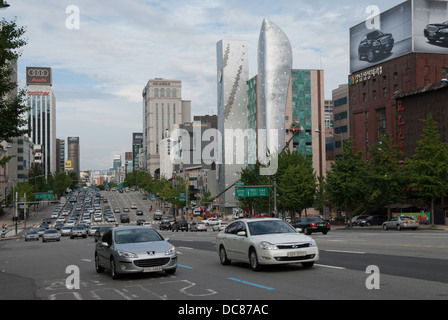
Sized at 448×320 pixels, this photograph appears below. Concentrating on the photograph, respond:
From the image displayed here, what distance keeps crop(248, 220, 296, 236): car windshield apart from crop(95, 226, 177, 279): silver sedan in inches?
99.9

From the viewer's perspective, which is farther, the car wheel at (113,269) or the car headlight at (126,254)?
the car wheel at (113,269)

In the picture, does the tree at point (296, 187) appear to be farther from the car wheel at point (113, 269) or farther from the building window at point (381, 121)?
the car wheel at point (113, 269)

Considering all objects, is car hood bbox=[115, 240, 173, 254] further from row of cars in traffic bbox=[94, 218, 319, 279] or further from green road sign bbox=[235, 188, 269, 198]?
green road sign bbox=[235, 188, 269, 198]

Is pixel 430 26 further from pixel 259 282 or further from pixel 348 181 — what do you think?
pixel 259 282

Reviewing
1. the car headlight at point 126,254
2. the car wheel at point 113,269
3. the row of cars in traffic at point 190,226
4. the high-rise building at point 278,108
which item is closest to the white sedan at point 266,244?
the car headlight at point 126,254

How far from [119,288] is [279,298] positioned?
4.49 metres

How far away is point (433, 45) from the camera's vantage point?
75.0 metres

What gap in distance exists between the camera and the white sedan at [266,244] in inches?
563

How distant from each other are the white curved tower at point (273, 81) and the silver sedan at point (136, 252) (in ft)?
341

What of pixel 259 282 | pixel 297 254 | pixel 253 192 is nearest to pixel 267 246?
pixel 297 254

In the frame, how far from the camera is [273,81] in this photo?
121500 millimetres

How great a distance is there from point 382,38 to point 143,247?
7375 cm

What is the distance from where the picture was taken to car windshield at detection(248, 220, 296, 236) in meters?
15.6

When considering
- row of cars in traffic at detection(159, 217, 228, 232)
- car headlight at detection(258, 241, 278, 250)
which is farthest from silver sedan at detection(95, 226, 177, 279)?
row of cars in traffic at detection(159, 217, 228, 232)
